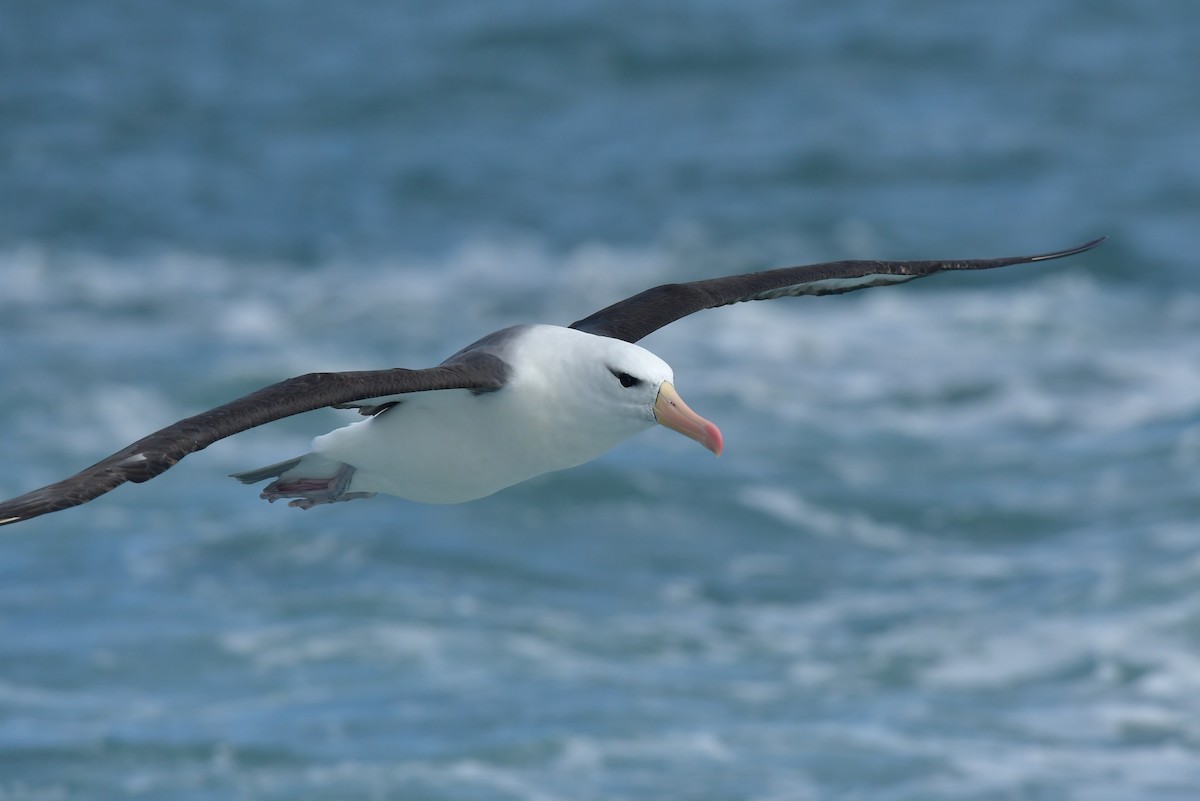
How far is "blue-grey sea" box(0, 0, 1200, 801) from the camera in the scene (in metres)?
17.9

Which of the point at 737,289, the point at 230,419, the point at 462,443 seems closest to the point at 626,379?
the point at 462,443

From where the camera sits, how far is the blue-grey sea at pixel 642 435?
17.9 m

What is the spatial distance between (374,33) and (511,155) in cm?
714

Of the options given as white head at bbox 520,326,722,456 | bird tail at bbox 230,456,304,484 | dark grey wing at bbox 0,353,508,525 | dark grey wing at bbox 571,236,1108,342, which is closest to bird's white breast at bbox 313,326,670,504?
white head at bbox 520,326,722,456

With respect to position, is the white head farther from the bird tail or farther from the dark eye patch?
the bird tail

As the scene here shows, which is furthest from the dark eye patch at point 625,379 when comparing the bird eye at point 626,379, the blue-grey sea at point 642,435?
the blue-grey sea at point 642,435

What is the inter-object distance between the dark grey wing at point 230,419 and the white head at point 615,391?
0.39 m

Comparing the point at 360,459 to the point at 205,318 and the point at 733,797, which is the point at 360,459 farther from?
the point at 205,318

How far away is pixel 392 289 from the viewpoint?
28.6m

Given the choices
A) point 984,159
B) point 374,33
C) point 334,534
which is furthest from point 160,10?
point 334,534

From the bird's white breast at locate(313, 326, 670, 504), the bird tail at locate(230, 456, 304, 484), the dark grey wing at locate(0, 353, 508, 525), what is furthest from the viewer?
the bird tail at locate(230, 456, 304, 484)

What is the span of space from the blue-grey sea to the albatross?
674cm

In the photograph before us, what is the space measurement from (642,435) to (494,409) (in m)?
14.0

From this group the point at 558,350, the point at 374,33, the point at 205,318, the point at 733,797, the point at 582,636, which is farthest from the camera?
the point at 374,33
